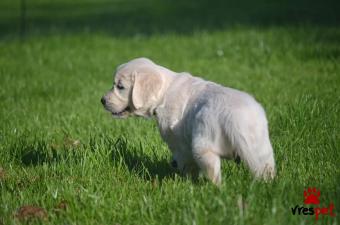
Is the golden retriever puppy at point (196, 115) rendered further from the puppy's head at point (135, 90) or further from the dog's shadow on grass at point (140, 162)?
the dog's shadow on grass at point (140, 162)

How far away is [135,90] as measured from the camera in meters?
5.12

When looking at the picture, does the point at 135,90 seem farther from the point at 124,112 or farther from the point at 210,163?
the point at 210,163

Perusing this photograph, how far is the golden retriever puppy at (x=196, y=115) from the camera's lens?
14.2 ft

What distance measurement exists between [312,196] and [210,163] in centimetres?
73

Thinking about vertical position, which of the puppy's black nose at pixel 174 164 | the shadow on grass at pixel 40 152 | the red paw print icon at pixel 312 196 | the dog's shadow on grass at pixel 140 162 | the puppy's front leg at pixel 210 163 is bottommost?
the shadow on grass at pixel 40 152

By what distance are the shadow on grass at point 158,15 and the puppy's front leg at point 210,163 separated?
10.9m

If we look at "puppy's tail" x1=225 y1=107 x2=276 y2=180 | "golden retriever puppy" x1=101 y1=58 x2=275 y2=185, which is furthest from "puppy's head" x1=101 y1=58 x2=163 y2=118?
"puppy's tail" x1=225 y1=107 x2=276 y2=180

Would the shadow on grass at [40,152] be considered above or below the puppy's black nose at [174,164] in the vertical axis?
below

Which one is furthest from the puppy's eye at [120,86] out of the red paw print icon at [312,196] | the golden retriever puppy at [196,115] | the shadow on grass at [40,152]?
the red paw print icon at [312,196]

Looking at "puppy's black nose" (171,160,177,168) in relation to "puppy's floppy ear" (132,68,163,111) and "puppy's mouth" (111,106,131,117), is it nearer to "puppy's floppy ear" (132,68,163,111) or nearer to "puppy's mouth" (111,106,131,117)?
"puppy's floppy ear" (132,68,163,111)

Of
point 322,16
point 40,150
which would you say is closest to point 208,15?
point 322,16

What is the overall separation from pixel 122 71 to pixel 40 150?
1.42 m

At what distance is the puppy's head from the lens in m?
5.08

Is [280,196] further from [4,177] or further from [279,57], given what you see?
[279,57]
